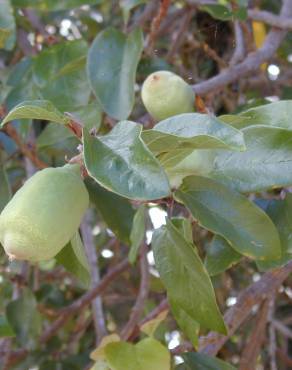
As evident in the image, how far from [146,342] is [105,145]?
0.36 metres

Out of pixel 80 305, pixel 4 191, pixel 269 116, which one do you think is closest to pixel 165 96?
pixel 269 116

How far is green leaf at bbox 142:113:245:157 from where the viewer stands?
0.64 meters

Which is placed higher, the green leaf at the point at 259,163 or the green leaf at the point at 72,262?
the green leaf at the point at 259,163

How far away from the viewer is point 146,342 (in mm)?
955

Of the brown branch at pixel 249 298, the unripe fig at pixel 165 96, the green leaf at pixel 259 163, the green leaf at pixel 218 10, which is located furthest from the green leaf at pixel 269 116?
the green leaf at pixel 218 10

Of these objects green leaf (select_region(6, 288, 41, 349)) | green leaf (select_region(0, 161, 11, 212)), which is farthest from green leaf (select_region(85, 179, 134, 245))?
green leaf (select_region(6, 288, 41, 349))

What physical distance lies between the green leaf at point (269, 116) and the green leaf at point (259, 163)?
0.03m

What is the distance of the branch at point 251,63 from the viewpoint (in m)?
1.23

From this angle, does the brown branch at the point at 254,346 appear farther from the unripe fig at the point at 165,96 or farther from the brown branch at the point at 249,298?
the unripe fig at the point at 165,96

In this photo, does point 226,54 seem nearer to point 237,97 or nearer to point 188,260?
point 237,97

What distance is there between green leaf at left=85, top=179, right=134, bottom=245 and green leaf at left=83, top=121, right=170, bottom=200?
1.11ft

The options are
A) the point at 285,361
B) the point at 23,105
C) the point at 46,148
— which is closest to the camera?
the point at 23,105

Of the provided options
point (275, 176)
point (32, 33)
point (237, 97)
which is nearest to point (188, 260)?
point (275, 176)

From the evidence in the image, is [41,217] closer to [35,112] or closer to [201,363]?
[35,112]
